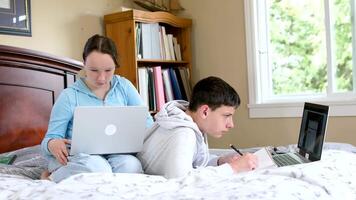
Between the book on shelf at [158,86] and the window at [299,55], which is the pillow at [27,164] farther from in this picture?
the window at [299,55]

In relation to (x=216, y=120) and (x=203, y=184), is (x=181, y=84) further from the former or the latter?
(x=203, y=184)

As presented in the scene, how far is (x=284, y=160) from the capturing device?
5.37 ft

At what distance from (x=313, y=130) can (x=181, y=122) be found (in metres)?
0.54

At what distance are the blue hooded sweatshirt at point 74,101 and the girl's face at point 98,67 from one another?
0.22 ft

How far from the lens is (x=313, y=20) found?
9.18 feet

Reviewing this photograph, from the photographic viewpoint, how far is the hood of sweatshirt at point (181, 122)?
1.46 metres

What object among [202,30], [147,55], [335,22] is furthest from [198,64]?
[335,22]

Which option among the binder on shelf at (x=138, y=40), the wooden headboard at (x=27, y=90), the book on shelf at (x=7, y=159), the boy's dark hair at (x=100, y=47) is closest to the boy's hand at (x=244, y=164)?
the boy's dark hair at (x=100, y=47)

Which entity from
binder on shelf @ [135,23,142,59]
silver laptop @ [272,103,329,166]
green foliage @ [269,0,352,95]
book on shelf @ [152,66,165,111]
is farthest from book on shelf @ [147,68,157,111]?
silver laptop @ [272,103,329,166]

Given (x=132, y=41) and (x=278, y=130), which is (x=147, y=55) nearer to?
(x=132, y=41)

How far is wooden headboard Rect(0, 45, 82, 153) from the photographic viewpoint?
2.22 meters

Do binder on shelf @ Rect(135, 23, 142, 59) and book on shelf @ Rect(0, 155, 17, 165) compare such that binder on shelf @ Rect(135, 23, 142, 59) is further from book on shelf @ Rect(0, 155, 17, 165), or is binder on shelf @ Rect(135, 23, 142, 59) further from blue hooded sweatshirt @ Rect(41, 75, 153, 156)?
book on shelf @ Rect(0, 155, 17, 165)

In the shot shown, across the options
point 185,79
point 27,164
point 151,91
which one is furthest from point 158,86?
point 27,164

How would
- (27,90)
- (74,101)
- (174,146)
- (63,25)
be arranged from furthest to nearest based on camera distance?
(63,25), (27,90), (74,101), (174,146)
